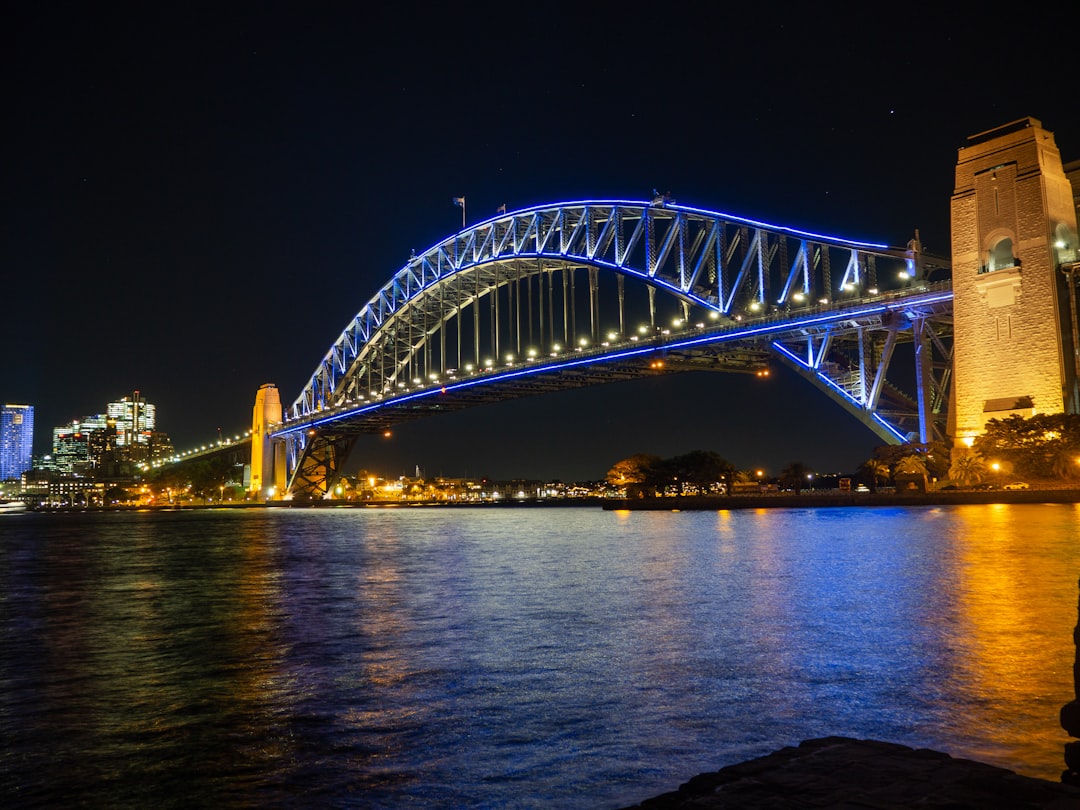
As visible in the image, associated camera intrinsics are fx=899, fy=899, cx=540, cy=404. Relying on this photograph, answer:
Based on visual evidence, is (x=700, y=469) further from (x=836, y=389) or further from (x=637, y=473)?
(x=836, y=389)

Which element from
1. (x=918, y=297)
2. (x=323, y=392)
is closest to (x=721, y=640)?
(x=918, y=297)

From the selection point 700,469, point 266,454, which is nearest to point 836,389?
point 700,469

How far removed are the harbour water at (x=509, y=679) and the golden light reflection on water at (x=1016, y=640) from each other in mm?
36

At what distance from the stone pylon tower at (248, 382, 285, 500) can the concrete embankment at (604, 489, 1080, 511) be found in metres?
40.5

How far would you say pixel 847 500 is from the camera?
156 ft

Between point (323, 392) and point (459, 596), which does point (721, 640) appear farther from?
point (323, 392)

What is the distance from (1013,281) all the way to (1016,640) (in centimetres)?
3062

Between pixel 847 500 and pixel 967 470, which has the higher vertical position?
pixel 967 470

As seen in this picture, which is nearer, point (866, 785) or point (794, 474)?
point (866, 785)

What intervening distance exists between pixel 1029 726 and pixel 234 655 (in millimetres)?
6560

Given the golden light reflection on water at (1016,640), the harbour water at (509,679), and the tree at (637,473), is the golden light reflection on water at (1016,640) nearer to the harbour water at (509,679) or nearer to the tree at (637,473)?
the harbour water at (509,679)

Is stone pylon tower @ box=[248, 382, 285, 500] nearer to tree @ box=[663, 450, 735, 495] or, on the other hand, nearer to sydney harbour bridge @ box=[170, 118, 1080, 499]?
sydney harbour bridge @ box=[170, 118, 1080, 499]

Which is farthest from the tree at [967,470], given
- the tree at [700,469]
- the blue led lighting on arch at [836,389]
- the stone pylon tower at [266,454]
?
the stone pylon tower at [266,454]

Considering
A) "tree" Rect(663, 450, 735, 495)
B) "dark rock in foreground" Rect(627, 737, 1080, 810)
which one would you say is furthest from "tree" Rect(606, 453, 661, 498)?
"dark rock in foreground" Rect(627, 737, 1080, 810)
